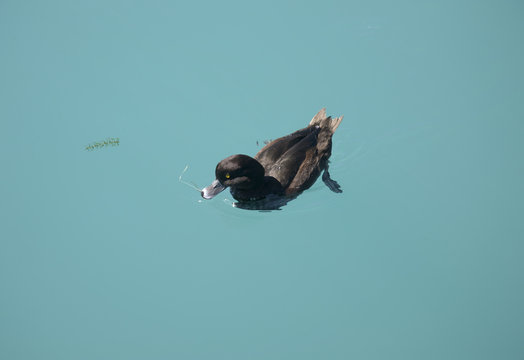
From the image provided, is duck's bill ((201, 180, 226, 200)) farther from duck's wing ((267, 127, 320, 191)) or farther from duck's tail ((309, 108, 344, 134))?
duck's tail ((309, 108, 344, 134))

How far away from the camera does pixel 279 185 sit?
6.53m

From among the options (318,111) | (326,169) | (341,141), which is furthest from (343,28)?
(326,169)

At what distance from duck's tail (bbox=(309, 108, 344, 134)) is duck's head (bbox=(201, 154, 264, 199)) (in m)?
1.40

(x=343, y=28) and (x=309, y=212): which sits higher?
(x=343, y=28)

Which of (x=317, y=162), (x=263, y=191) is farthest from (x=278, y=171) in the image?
(x=317, y=162)

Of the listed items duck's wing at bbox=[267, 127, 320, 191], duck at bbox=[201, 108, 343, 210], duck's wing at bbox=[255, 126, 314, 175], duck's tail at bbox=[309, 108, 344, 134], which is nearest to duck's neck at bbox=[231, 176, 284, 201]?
duck at bbox=[201, 108, 343, 210]

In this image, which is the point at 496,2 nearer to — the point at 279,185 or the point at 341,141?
the point at 341,141

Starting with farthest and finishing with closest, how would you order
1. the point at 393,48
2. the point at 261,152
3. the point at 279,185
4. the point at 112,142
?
the point at 393,48 → the point at 112,142 → the point at 261,152 → the point at 279,185

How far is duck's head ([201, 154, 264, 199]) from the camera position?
6.22 meters

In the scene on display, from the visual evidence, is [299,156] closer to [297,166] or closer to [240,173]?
[297,166]

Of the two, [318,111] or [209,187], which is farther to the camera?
[318,111]

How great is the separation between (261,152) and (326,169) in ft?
3.32

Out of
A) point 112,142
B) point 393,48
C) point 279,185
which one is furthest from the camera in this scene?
point 393,48

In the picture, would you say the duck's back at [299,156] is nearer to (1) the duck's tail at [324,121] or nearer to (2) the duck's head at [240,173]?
(1) the duck's tail at [324,121]
